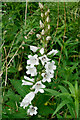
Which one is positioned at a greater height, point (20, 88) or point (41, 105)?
point (20, 88)

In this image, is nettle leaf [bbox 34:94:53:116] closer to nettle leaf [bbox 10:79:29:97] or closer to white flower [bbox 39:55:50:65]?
nettle leaf [bbox 10:79:29:97]

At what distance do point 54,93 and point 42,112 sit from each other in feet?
0.93

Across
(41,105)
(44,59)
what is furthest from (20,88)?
(44,59)

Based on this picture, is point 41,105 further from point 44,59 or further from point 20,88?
point 44,59

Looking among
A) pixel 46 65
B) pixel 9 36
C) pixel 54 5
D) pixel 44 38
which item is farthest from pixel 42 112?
pixel 54 5

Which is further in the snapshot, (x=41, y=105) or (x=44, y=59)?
(x=41, y=105)

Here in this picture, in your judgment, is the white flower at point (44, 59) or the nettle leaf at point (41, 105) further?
the nettle leaf at point (41, 105)

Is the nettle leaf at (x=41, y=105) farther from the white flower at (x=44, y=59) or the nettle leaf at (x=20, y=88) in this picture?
the white flower at (x=44, y=59)

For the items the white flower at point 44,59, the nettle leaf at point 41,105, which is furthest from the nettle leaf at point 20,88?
the white flower at point 44,59

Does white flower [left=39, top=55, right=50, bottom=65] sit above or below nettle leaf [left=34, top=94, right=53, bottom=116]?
above

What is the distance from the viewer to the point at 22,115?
169 cm

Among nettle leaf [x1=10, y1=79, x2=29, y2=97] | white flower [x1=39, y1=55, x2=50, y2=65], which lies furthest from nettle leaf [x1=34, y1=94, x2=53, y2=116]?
white flower [x1=39, y1=55, x2=50, y2=65]

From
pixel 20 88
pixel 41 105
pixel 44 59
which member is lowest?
pixel 41 105

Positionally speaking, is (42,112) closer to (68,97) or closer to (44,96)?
Answer: (44,96)
